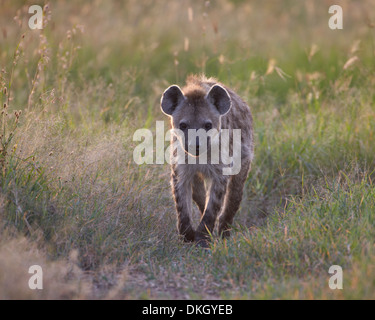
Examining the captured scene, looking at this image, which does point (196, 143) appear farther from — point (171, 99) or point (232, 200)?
point (232, 200)

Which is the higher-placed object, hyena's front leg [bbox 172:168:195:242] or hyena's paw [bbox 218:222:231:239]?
hyena's front leg [bbox 172:168:195:242]

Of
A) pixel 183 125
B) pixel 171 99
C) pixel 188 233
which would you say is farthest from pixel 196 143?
pixel 188 233

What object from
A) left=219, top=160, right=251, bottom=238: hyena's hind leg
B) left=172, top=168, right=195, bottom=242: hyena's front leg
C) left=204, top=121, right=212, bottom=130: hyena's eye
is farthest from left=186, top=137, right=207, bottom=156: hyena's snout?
left=219, top=160, right=251, bottom=238: hyena's hind leg

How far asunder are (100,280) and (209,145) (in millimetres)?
1647

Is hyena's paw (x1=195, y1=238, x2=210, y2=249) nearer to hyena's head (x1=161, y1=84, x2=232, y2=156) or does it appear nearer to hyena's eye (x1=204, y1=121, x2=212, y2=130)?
hyena's head (x1=161, y1=84, x2=232, y2=156)

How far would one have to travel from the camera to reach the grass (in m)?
3.65

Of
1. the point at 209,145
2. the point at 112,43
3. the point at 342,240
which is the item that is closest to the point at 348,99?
the point at 209,145

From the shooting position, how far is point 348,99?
6.60m

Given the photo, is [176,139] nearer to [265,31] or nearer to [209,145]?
[209,145]

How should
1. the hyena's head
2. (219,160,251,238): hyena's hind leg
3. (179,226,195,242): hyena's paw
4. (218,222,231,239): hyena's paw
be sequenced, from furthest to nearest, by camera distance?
(219,160,251,238): hyena's hind leg → (218,222,231,239): hyena's paw → (179,226,195,242): hyena's paw → the hyena's head

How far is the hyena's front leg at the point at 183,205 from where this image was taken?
4.95 m

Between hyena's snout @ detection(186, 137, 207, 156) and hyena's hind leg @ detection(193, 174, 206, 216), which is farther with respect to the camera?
hyena's hind leg @ detection(193, 174, 206, 216)

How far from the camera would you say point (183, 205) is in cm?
500

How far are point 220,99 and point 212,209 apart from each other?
976 millimetres
